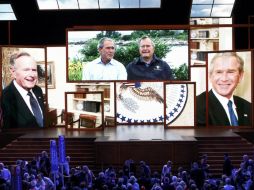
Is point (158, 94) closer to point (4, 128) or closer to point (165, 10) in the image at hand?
point (165, 10)

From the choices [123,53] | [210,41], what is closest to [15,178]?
[123,53]

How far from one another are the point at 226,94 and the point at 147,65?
154 inches

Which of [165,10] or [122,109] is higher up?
[165,10]

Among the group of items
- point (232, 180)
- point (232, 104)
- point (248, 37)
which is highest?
point (248, 37)

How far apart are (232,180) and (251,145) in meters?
7.29

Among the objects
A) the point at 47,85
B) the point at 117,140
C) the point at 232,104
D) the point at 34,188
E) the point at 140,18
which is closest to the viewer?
the point at 34,188

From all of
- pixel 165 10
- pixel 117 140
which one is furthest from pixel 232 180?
pixel 165 10

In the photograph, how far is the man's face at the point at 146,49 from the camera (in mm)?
24703

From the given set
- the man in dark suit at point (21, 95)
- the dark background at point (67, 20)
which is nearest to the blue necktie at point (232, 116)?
the dark background at point (67, 20)

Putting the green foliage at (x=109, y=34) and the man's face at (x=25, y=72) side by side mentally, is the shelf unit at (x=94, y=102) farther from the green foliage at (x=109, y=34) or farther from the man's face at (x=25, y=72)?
the green foliage at (x=109, y=34)

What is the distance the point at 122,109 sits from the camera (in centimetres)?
2547

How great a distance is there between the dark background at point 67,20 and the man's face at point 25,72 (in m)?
2.95

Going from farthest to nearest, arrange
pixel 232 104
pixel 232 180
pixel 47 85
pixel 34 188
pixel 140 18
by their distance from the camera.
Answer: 1. pixel 140 18
2. pixel 47 85
3. pixel 232 104
4. pixel 232 180
5. pixel 34 188

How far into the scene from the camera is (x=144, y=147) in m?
18.8
